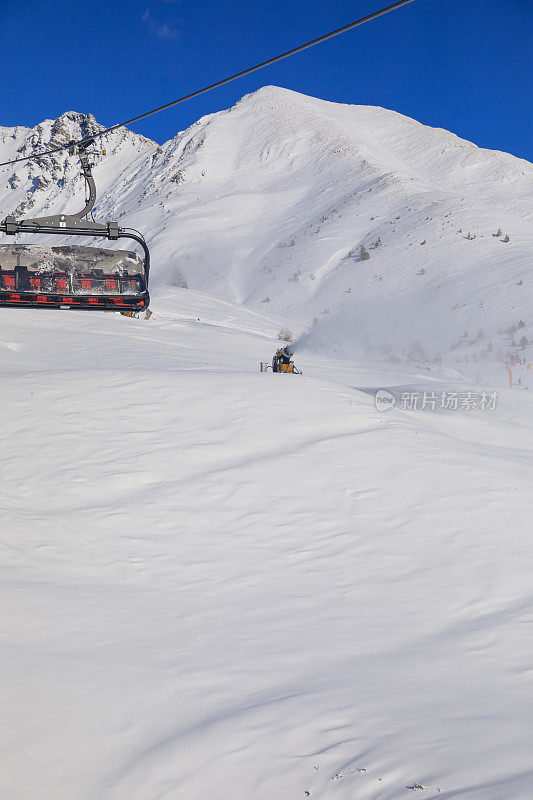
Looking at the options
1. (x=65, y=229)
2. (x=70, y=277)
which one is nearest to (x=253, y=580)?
(x=65, y=229)

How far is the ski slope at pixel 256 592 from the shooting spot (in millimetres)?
4004

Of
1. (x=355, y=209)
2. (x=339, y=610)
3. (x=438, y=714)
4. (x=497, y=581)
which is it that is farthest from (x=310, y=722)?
(x=355, y=209)

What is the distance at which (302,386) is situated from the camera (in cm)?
1446

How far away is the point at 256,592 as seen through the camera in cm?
711

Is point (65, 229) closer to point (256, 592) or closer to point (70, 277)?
point (70, 277)

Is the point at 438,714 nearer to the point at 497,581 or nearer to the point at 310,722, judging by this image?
the point at 310,722

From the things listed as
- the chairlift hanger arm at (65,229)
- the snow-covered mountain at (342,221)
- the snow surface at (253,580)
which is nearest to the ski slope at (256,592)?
the snow surface at (253,580)

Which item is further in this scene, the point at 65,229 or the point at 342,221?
the point at 342,221

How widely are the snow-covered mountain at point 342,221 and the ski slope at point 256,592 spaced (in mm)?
17061

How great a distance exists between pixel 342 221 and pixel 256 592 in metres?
45.9

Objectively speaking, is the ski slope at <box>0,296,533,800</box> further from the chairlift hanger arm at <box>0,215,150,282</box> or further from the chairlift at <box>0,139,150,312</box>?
the chairlift hanger arm at <box>0,215,150,282</box>

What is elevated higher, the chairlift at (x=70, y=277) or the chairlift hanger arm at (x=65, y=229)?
the chairlift hanger arm at (x=65, y=229)

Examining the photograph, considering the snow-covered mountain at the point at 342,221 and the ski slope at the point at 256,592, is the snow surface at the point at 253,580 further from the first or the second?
the snow-covered mountain at the point at 342,221

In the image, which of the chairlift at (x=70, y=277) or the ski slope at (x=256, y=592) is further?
the chairlift at (x=70, y=277)
